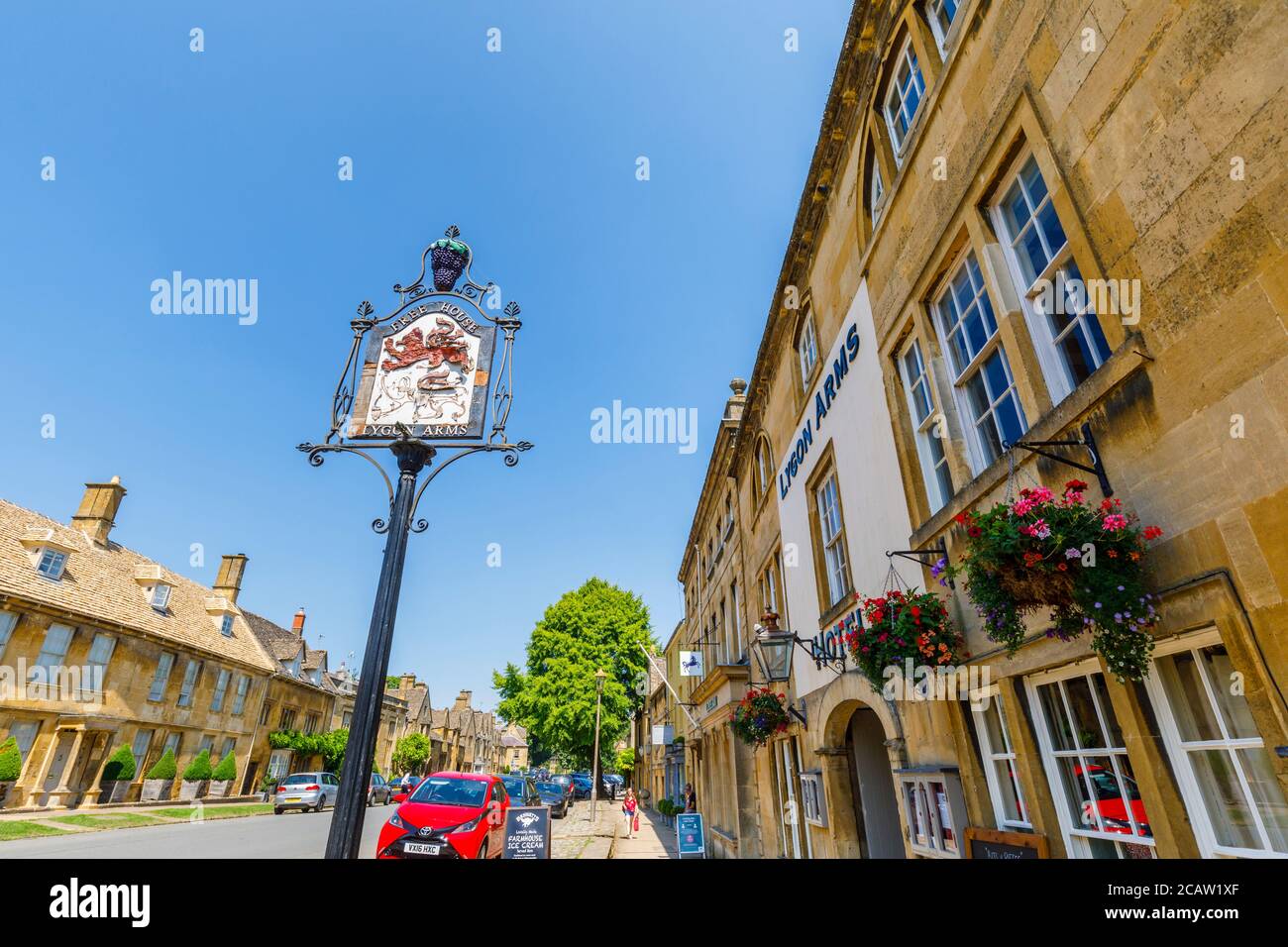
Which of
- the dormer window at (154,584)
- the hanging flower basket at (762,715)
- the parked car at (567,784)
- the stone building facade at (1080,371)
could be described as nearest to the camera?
the stone building facade at (1080,371)

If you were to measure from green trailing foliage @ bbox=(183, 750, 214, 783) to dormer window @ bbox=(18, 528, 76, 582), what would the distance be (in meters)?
10.4

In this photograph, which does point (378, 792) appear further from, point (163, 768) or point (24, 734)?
point (24, 734)

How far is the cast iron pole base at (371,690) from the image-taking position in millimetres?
4418

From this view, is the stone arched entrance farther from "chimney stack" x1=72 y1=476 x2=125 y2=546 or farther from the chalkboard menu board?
"chimney stack" x1=72 y1=476 x2=125 y2=546

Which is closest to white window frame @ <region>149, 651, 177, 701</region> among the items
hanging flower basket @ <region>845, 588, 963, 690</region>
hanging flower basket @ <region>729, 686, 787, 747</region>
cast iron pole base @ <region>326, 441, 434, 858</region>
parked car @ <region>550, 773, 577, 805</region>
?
parked car @ <region>550, 773, 577, 805</region>

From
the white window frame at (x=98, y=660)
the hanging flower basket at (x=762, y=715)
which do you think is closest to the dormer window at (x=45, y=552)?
the white window frame at (x=98, y=660)

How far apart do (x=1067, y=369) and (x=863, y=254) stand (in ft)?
14.0

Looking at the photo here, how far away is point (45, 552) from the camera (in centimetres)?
2459

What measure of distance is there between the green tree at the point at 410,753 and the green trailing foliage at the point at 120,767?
30861 millimetres

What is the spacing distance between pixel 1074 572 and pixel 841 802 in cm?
676

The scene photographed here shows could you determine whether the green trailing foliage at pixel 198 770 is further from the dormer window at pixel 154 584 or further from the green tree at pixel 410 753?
the green tree at pixel 410 753

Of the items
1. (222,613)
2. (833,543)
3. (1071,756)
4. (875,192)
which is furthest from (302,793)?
(875,192)

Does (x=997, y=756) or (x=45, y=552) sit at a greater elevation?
(x=45, y=552)
